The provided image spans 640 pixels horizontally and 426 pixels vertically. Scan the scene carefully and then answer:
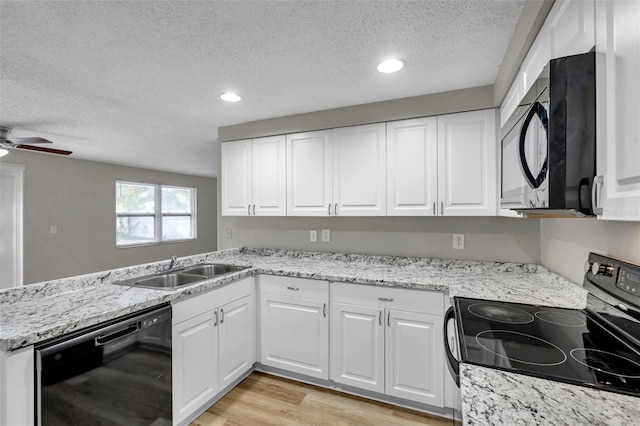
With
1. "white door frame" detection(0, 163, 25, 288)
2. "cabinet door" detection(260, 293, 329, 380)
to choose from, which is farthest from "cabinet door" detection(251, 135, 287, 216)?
Result: "white door frame" detection(0, 163, 25, 288)

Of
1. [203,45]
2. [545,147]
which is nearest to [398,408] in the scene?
[545,147]

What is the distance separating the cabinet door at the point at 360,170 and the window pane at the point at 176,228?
5167 millimetres

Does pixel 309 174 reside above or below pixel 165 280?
above

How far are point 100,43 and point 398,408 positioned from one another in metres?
2.87

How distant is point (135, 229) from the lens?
19.4ft

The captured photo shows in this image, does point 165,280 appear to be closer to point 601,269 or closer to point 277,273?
point 277,273

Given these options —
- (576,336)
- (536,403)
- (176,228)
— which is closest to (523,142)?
(576,336)

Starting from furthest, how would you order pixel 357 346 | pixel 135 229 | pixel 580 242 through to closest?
pixel 135 229, pixel 357 346, pixel 580 242

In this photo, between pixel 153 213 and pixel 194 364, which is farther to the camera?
pixel 153 213

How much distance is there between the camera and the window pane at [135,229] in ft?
18.4

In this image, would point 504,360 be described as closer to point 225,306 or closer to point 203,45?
point 225,306

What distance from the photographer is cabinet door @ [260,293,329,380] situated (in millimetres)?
2275

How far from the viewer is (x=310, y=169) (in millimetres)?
2727

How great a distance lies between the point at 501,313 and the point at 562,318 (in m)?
0.23
